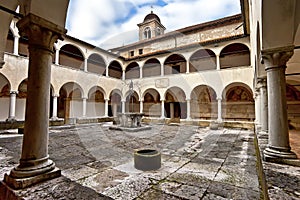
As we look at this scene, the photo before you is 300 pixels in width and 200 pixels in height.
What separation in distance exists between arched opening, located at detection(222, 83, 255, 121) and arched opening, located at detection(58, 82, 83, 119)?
50.9 ft

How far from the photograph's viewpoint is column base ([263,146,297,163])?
3291 mm

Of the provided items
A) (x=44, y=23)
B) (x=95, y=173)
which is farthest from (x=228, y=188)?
(x=44, y=23)

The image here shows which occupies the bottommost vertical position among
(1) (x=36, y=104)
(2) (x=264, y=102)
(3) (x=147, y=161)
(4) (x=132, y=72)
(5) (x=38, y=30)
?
(3) (x=147, y=161)

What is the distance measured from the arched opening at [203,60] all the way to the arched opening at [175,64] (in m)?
1.12

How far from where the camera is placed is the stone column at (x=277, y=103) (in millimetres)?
3404

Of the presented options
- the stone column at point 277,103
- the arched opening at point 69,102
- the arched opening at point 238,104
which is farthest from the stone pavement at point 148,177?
the arched opening at point 69,102

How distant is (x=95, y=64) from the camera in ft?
70.0

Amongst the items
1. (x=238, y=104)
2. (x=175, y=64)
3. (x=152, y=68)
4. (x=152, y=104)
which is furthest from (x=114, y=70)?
(x=238, y=104)

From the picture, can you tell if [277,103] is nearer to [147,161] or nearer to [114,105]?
[147,161]

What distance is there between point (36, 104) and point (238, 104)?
18.0 meters

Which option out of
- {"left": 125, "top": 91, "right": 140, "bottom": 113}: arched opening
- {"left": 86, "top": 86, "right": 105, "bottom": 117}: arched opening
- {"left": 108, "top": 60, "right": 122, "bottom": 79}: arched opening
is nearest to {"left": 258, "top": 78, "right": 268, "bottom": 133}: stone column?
{"left": 125, "top": 91, "right": 140, "bottom": 113}: arched opening

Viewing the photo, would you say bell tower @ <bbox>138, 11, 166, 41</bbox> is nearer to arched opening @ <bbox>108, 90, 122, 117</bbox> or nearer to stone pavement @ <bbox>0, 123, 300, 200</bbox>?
arched opening @ <bbox>108, 90, 122, 117</bbox>

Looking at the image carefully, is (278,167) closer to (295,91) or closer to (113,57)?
(295,91)

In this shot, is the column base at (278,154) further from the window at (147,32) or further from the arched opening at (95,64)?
the window at (147,32)
